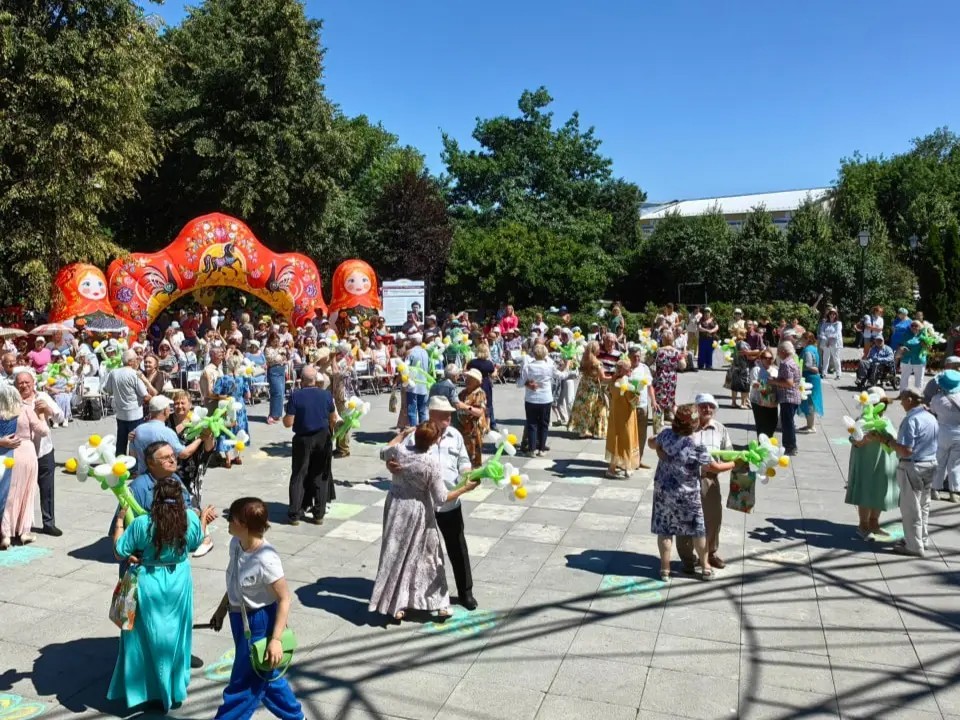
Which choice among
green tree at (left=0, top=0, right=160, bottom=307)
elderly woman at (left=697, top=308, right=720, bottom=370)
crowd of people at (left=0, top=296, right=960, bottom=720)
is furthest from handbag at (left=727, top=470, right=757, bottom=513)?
green tree at (left=0, top=0, right=160, bottom=307)

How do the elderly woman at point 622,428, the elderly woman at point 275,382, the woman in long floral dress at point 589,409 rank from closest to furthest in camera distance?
the elderly woman at point 622,428
the woman in long floral dress at point 589,409
the elderly woman at point 275,382

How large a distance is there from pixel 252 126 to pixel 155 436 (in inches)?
910

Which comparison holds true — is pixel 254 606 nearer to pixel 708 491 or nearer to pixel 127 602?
pixel 127 602

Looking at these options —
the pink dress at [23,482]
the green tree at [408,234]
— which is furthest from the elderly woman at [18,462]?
the green tree at [408,234]

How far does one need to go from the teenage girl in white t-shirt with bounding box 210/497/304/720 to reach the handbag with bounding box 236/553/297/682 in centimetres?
1

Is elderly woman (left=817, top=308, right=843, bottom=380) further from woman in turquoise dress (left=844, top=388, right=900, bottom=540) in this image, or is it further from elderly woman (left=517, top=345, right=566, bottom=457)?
woman in turquoise dress (left=844, top=388, right=900, bottom=540)

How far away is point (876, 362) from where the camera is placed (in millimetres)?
17250

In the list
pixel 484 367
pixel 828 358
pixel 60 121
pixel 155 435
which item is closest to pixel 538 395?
pixel 484 367

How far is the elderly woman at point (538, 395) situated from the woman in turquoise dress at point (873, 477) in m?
4.21

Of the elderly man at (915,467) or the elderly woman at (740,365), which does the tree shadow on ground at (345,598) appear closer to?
the elderly man at (915,467)

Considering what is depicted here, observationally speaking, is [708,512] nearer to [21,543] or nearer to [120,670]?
[120,670]

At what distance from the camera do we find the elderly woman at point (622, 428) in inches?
396

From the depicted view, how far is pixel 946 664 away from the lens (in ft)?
17.2

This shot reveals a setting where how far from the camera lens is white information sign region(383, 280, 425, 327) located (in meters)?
22.2
